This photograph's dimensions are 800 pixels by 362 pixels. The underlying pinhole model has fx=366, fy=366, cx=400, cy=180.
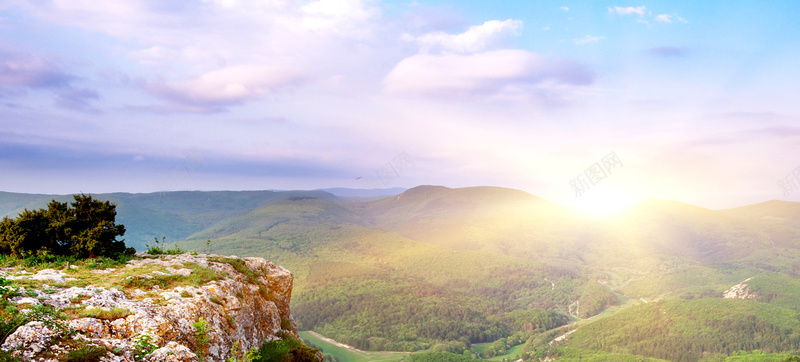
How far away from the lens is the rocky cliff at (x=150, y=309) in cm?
1051

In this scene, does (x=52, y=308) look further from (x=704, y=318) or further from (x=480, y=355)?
(x=704, y=318)

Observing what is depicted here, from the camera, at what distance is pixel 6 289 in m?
11.6

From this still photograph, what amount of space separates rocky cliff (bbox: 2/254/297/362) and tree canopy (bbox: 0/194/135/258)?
2.02 metres

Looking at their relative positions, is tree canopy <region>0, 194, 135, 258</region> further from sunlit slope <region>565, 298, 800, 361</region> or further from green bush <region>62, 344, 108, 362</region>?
sunlit slope <region>565, 298, 800, 361</region>

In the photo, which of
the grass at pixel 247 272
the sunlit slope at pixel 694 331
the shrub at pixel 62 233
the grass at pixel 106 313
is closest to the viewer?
the grass at pixel 106 313

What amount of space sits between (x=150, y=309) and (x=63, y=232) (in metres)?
10.2

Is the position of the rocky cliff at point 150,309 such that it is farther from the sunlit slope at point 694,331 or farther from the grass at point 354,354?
the sunlit slope at point 694,331

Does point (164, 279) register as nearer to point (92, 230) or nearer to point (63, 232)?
point (92, 230)

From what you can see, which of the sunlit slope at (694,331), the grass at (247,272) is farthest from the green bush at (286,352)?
the sunlit slope at (694,331)

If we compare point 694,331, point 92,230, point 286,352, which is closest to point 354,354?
point 694,331

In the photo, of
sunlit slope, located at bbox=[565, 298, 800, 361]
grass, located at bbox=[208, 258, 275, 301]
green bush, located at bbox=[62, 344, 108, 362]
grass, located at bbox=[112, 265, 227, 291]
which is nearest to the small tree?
grass, located at bbox=[112, 265, 227, 291]

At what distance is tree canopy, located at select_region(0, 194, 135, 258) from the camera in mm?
17953

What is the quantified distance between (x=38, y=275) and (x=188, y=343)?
7.25 meters

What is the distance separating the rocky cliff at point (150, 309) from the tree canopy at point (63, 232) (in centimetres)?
202
